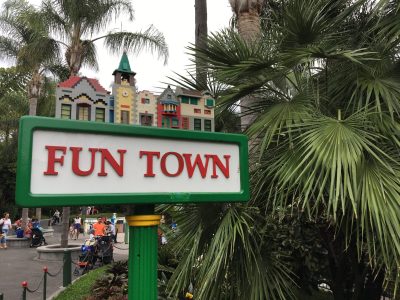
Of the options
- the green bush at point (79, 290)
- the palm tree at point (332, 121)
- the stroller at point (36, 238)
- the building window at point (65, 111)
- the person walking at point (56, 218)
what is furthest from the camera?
the person walking at point (56, 218)

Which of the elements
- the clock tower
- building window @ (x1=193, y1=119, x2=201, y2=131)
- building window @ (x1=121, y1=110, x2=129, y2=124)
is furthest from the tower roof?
building window @ (x1=193, y1=119, x2=201, y2=131)

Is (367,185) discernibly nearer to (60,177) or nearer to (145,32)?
(60,177)

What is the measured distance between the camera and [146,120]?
212 centimetres

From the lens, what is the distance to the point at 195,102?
2.39 metres

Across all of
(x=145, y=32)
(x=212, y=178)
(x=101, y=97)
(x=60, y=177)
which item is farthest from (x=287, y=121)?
(x=145, y=32)

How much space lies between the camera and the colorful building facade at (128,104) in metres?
1.97

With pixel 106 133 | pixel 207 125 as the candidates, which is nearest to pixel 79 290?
pixel 207 125

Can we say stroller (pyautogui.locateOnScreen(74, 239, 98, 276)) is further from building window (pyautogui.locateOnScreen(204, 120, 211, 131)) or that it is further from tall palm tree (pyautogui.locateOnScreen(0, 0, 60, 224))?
building window (pyautogui.locateOnScreen(204, 120, 211, 131))

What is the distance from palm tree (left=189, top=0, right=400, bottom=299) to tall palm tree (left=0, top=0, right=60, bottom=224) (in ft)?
35.1

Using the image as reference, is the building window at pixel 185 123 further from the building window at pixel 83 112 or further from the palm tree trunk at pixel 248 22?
the palm tree trunk at pixel 248 22

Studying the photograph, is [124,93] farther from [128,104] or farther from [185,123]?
[185,123]

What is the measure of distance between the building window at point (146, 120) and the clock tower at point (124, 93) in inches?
2.0

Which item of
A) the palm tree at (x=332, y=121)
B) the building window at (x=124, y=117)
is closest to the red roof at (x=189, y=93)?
the building window at (x=124, y=117)

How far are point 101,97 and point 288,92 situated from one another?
10.6 feet
